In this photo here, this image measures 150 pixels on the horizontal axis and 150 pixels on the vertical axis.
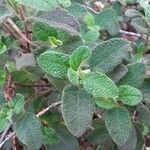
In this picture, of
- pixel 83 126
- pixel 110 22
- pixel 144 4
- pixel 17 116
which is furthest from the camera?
pixel 110 22

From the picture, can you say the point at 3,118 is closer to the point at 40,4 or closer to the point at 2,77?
the point at 2,77

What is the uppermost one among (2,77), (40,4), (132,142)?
(40,4)

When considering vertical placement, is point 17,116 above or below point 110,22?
above

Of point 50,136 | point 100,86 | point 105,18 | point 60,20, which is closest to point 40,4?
point 60,20

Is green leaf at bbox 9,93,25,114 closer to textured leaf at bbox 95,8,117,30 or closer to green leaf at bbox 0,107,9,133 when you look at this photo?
green leaf at bbox 0,107,9,133

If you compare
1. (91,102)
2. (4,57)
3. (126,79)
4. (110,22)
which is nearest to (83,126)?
(91,102)

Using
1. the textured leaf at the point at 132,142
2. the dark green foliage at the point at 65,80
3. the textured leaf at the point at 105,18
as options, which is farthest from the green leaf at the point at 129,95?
the textured leaf at the point at 105,18

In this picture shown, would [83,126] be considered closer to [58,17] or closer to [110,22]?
[58,17]
